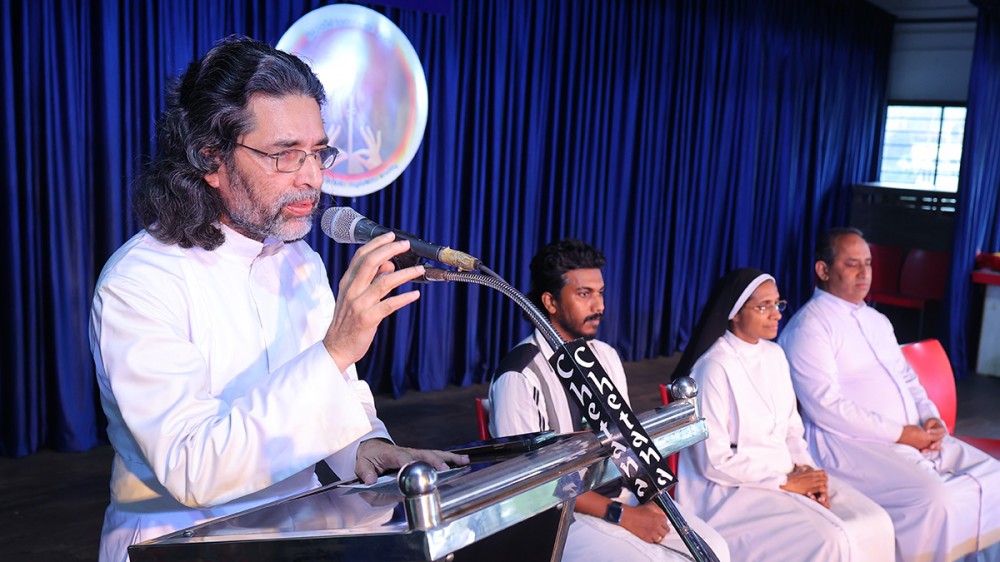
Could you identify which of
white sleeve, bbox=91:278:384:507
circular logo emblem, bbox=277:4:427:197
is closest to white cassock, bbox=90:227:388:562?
white sleeve, bbox=91:278:384:507

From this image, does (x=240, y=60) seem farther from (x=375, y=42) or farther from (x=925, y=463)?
(x=375, y=42)

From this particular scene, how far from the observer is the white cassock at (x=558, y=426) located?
2445 mm

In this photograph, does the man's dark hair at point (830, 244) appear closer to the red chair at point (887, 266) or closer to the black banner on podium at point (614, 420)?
the black banner on podium at point (614, 420)

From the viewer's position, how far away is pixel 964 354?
299 inches

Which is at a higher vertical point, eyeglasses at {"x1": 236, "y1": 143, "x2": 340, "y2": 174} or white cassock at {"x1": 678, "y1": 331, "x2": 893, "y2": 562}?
eyeglasses at {"x1": 236, "y1": 143, "x2": 340, "y2": 174}

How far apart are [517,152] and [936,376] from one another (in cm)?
298

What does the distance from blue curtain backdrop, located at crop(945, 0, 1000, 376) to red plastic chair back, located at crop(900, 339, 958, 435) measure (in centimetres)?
387

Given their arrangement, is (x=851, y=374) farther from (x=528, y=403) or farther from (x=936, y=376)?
(x=528, y=403)

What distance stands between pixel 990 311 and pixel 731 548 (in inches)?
214

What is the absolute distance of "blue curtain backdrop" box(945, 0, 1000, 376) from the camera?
7547mm

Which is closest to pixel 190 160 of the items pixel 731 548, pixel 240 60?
pixel 240 60

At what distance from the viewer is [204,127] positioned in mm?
1492

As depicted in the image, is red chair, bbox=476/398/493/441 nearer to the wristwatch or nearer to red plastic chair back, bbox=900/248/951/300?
the wristwatch

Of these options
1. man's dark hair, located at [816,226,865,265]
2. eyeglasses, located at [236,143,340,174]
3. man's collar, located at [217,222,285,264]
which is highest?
eyeglasses, located at [236,143,340,174]
